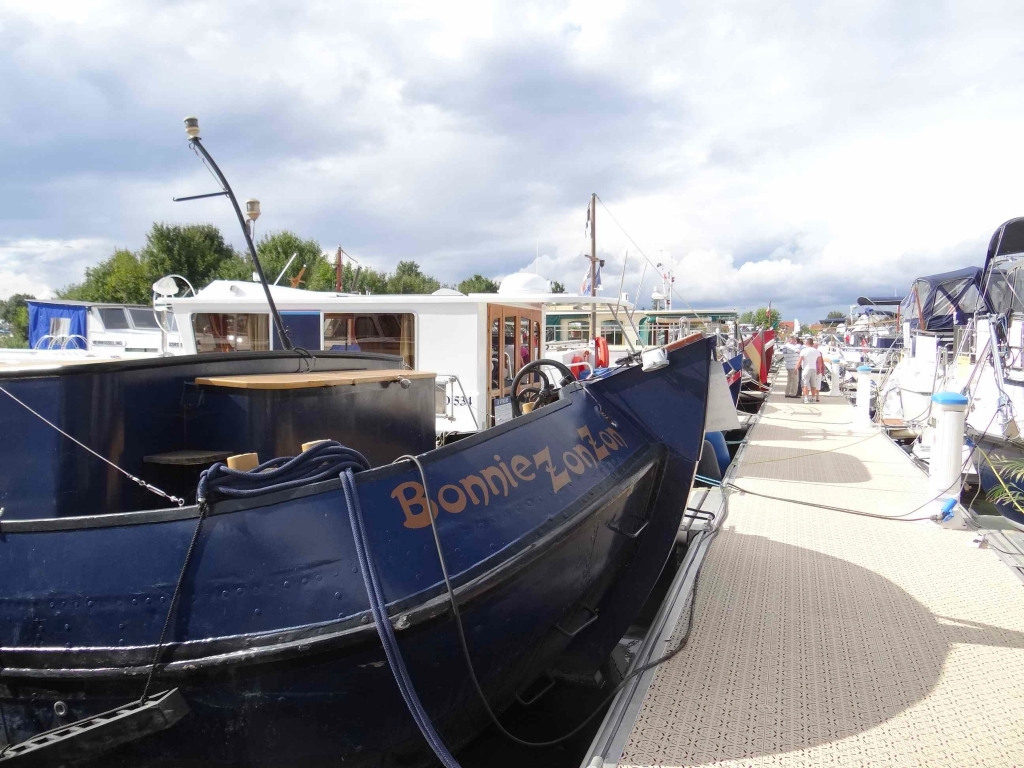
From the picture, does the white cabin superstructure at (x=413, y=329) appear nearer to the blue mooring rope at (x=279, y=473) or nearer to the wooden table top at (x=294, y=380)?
the wooden table top at (x=294, y=380)

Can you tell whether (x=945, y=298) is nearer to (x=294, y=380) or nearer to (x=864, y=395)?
(x=864, y=395)

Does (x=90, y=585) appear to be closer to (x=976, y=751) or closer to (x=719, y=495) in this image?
(x=976, y=751)

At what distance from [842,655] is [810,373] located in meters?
15.0

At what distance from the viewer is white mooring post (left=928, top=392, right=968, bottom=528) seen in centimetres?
570

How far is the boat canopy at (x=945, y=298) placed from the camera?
12578 mm

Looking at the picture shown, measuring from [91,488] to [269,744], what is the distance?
1.40 meters

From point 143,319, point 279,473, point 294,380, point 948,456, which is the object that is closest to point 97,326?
point 143,319

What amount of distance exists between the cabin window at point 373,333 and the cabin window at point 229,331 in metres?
1.02

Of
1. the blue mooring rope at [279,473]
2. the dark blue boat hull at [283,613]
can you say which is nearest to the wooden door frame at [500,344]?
the dark blue boat hull at [283,613]

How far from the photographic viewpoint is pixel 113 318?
16688 mm

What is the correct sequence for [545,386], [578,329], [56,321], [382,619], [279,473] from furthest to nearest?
[578,329] < [56,321] < [545,386] < [279,473] < [382,619]

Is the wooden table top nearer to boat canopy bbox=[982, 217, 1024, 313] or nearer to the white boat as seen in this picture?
boat canopy bbox=[982, 217, 1024, 313]

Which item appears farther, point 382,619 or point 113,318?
point 113,318

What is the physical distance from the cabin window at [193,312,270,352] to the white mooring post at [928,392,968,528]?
8.20 meters
